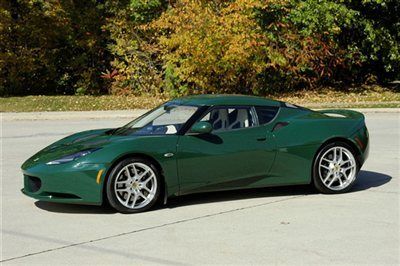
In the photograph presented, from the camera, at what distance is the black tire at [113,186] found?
24.6 feet

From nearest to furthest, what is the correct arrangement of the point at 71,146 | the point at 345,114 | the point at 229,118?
the point at 71,146
the point at 229,118
the point at 345,114

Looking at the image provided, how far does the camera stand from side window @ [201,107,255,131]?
8.17m

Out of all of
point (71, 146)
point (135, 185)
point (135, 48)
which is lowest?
point (135, 185)

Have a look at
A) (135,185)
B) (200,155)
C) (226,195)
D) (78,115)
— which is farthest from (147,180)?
(78,115)

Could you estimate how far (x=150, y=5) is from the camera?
2884 cm

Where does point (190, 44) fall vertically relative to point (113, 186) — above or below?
above

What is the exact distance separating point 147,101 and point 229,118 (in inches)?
709

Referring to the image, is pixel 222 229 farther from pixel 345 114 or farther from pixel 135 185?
pixel 345 114

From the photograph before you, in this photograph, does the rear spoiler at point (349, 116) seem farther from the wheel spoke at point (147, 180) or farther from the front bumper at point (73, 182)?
the front bumper at point (73, 182)

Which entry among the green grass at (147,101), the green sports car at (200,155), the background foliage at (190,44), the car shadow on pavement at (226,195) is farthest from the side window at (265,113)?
the background foliage at (190,44)

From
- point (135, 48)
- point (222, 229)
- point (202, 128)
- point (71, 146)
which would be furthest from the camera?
point (135, 48)

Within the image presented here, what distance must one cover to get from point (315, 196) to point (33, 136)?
9037mm

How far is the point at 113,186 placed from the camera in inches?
296

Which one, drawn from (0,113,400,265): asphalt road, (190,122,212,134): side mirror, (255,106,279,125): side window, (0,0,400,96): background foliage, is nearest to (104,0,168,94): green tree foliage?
(0,0,400,96): background foliage
